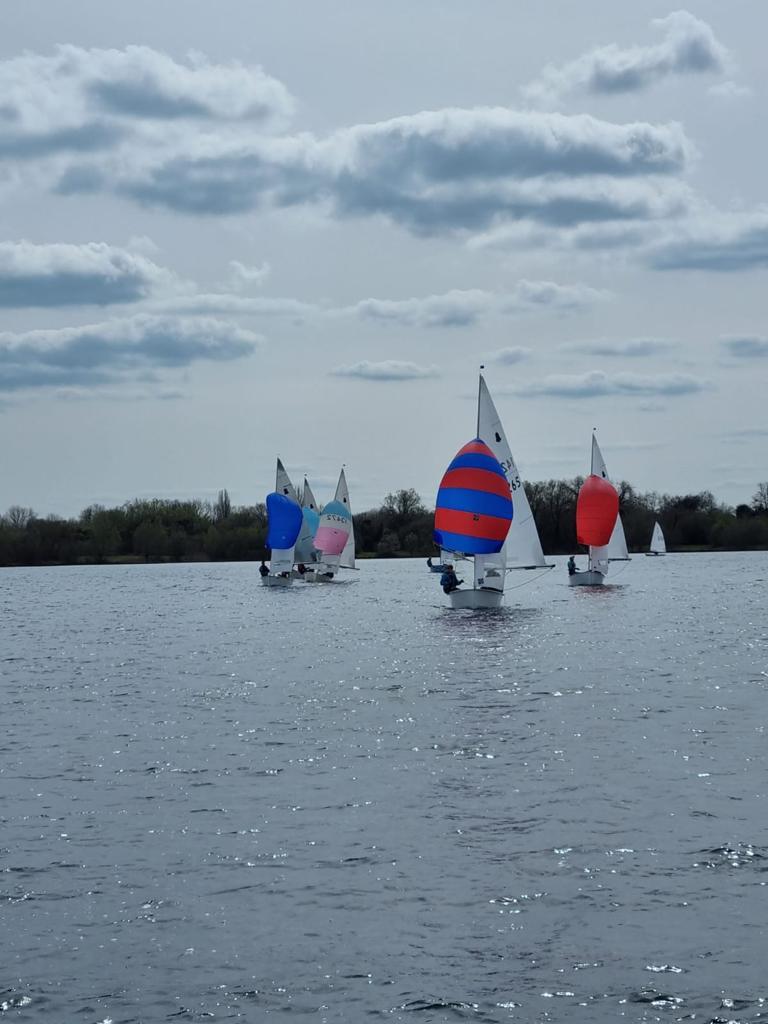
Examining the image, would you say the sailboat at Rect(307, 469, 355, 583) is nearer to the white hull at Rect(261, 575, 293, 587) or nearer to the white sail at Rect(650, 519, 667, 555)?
the white hull at Rect(261, 575, 293, 587)

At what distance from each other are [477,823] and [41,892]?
183 inches

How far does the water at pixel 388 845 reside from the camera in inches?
383

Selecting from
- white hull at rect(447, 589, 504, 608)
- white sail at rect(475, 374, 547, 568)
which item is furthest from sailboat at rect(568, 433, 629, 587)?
white hull at rect(447, 589, 504, 608)

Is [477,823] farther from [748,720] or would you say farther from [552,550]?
[552,550]

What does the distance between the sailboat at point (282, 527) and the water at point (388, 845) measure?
45667 mm

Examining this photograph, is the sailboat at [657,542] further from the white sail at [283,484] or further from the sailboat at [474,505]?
the sailboat at [474,505]

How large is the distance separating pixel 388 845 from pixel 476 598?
37555 mm

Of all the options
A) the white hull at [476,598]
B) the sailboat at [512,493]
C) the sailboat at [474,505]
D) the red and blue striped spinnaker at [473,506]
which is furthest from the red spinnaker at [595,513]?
the red and blue striped spinnaker at [473,506]

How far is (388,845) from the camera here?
45.3ft

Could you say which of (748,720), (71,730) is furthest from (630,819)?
(71,730)

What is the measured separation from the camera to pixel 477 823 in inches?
578

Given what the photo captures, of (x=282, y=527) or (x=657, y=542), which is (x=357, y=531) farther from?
(x=282, y=527)

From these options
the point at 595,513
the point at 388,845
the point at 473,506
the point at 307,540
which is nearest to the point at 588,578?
the point at 595,513

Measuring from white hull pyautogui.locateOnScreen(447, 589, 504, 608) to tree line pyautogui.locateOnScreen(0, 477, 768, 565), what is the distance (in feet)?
308
